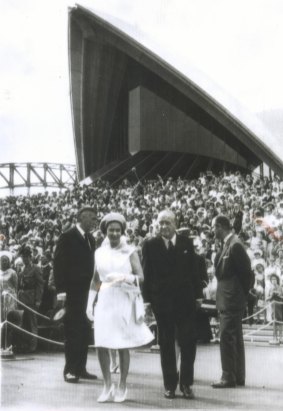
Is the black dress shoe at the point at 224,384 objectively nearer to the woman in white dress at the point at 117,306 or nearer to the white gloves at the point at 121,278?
the woman in white dress at the point at 117,306

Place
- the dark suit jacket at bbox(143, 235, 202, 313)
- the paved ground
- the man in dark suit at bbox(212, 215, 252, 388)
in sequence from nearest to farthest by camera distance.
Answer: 1. the paved ground
2. the dark suit jacket at bbox(143, 235, 202, 313)
3. the man in dark suit at bbox(212, 215, 252, 388)

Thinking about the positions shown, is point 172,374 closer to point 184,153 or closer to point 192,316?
point 192,316

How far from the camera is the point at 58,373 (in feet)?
18.7

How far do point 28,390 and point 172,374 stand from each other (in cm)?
105

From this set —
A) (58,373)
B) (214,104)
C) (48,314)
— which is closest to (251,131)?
(214,104)

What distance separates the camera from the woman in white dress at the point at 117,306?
168 inches

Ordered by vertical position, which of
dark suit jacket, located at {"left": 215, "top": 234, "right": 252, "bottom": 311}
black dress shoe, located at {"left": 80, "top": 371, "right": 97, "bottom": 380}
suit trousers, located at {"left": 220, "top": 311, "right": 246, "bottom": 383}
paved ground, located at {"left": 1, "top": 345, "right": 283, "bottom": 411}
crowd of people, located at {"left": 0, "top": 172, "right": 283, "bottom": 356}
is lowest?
paved ground, located at {"left": 1, "top": 345, "right": 283, "bottom": 411}

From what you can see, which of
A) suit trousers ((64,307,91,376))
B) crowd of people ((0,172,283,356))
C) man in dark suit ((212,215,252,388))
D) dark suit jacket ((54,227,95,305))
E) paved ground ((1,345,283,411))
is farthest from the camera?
crowd of people ((0,172,283,356))

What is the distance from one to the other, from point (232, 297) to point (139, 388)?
99cm

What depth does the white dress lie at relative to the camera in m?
4.27

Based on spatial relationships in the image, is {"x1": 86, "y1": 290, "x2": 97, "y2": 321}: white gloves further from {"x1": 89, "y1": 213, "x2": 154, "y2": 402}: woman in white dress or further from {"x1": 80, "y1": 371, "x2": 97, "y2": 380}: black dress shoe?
{"x1": 80, "y1": 371, "x2": 97, "y2": 380}: black dress shoe

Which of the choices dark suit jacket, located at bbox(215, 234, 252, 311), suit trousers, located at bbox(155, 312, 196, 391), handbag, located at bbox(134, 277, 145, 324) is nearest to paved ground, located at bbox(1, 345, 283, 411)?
suit trousers, located at bbox(155, 312, 196, 391)

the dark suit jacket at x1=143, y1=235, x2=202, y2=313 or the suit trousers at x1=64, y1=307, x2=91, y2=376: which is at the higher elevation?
the dark suit jacket at x1=143, y1=235, x2=202, y2=313

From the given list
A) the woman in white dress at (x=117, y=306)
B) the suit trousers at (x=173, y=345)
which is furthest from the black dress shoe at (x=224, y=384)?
the woman in white dress at (x=117, y=306)
